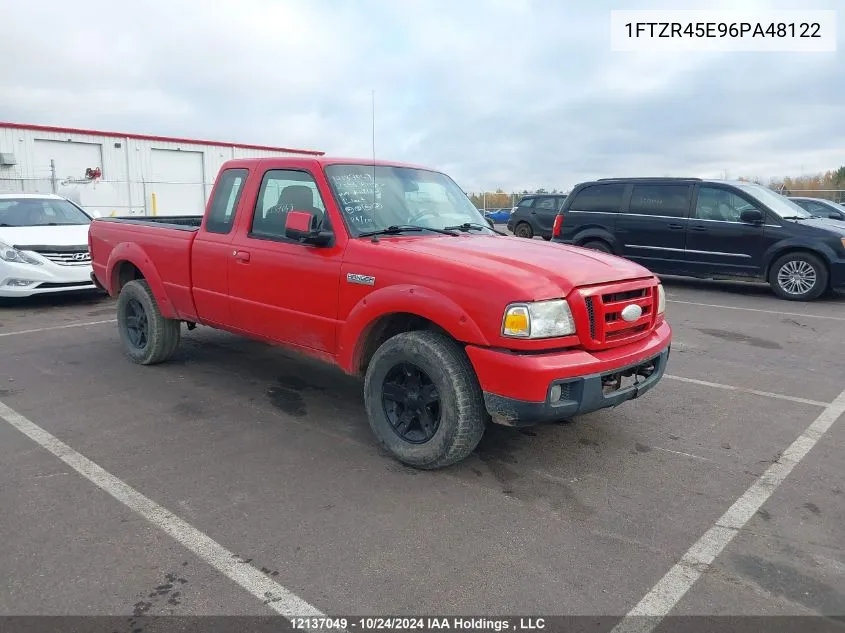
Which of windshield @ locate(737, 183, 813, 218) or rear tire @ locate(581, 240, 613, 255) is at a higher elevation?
windshield @ locate(737, 183, 813, 218)

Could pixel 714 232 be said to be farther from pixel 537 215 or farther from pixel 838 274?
pixel 537 215

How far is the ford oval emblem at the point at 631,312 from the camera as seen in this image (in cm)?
390

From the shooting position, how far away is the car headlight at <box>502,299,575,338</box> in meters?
3.48

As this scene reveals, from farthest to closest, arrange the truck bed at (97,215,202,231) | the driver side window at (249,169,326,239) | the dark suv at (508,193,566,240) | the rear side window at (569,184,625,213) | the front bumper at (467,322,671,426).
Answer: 1. the dark suv at (508,193,566,240)
2. the rear side window at (569,184,625,213)
3. the truck bed at (97,215,202,231)
4. the driver side window at (249,169,326,239)
5. the front bumper at (467,322,671,426)

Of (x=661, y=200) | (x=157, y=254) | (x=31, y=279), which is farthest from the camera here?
(x=661, y=200)

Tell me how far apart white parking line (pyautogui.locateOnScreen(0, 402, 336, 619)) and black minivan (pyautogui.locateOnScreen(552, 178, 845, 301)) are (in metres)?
10.0

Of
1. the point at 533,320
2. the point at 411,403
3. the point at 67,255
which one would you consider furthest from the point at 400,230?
the point at 67,255

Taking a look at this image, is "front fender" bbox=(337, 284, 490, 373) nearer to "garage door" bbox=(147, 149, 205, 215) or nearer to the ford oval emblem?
the ford oval emblem

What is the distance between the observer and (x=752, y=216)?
35.0 feet

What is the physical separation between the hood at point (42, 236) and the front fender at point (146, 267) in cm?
356

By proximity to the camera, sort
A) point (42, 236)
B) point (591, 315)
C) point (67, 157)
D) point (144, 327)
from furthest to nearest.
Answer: point (67, 157) < point (42, 236) < point (144, 327) < point (591, 315)

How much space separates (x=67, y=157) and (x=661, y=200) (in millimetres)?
20962

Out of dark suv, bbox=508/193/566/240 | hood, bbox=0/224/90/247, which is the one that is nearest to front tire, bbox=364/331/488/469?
hood, bbox=0/224/90/247

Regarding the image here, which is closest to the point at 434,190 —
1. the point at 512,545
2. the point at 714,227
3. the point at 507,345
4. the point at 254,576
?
the point at 507,345
